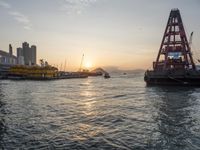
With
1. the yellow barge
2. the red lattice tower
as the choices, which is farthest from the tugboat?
the yellow barge

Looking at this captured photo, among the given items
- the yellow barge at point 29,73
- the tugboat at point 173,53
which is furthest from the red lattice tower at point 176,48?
the yellow barge at point 29,73

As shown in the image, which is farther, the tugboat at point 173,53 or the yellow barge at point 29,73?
the yellow barge at point 29,73

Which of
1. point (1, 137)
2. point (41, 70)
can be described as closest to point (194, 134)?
point (1, 137)

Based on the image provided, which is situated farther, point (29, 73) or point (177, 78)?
point (29, 73)

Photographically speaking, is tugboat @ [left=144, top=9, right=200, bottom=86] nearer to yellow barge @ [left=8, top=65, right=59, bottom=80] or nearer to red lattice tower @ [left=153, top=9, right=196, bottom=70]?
red lattice tower @ [left=153, top=9, right=196, bottom=70]

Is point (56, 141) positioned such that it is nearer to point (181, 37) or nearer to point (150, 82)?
point (150, 82)

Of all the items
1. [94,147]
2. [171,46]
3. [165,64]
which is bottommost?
[94,147]

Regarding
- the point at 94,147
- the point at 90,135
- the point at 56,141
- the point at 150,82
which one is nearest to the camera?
the point at 94,147

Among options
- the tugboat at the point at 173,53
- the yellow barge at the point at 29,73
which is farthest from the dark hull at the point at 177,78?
the yellow barge at the point at 29,73

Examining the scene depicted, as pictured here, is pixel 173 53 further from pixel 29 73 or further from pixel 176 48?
pixel 29 73

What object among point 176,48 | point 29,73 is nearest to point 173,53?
point 176,48

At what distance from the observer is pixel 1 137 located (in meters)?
21.2

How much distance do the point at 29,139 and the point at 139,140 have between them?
851 cm

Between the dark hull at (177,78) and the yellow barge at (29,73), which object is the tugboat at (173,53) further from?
the yellow barge at (29,73)
